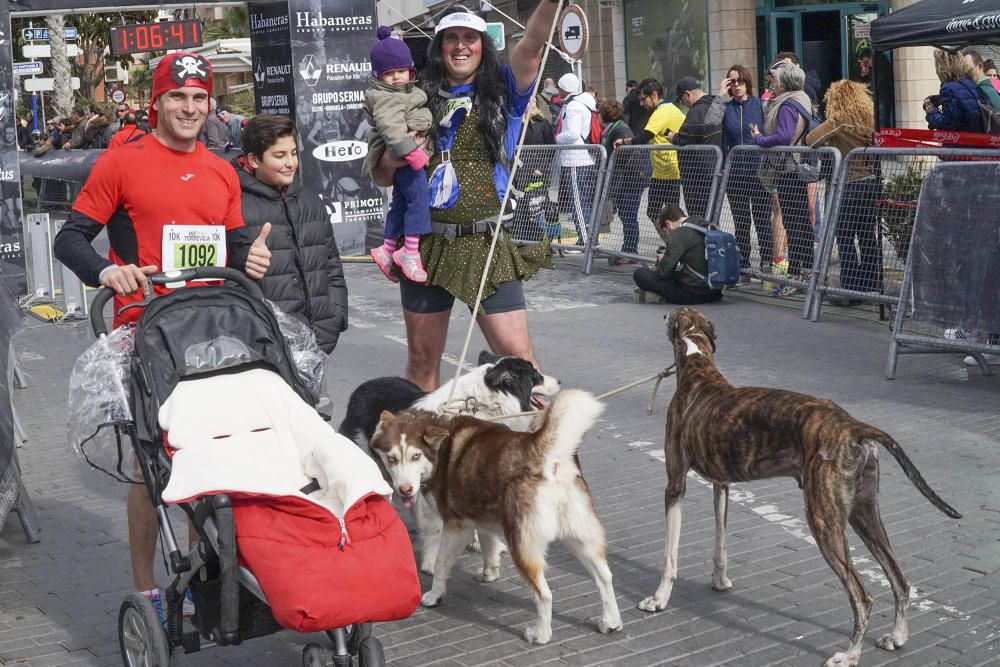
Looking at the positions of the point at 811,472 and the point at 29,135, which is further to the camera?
the point at 29,135

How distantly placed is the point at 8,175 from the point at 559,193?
6.43 m

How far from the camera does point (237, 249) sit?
545 cm

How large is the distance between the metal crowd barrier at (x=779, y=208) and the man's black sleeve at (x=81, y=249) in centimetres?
801

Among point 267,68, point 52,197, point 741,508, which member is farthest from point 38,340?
point 52,197

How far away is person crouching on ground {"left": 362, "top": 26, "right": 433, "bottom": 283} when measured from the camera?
5.97m

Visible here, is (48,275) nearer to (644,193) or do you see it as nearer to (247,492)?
(644,193)

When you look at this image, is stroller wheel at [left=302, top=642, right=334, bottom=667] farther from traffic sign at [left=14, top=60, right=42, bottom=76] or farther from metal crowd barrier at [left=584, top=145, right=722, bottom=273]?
traffic sign at [left=14, top=60, right=42, bottom=76]

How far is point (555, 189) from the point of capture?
629 inches

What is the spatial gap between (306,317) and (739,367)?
4.64m

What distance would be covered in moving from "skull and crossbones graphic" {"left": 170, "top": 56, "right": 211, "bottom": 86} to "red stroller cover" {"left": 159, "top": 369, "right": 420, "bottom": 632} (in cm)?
127

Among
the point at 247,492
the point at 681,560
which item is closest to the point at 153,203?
the point at 247,492

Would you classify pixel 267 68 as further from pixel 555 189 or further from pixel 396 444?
pixel 396 444

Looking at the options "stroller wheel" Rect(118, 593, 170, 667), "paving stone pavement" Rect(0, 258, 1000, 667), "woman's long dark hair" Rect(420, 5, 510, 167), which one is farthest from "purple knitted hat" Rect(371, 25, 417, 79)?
"stroller wheel" Rect(118, 593, 170, 667)

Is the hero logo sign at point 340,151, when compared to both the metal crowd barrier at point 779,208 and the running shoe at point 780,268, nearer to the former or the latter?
the metal crowd barrier at point 779,208
